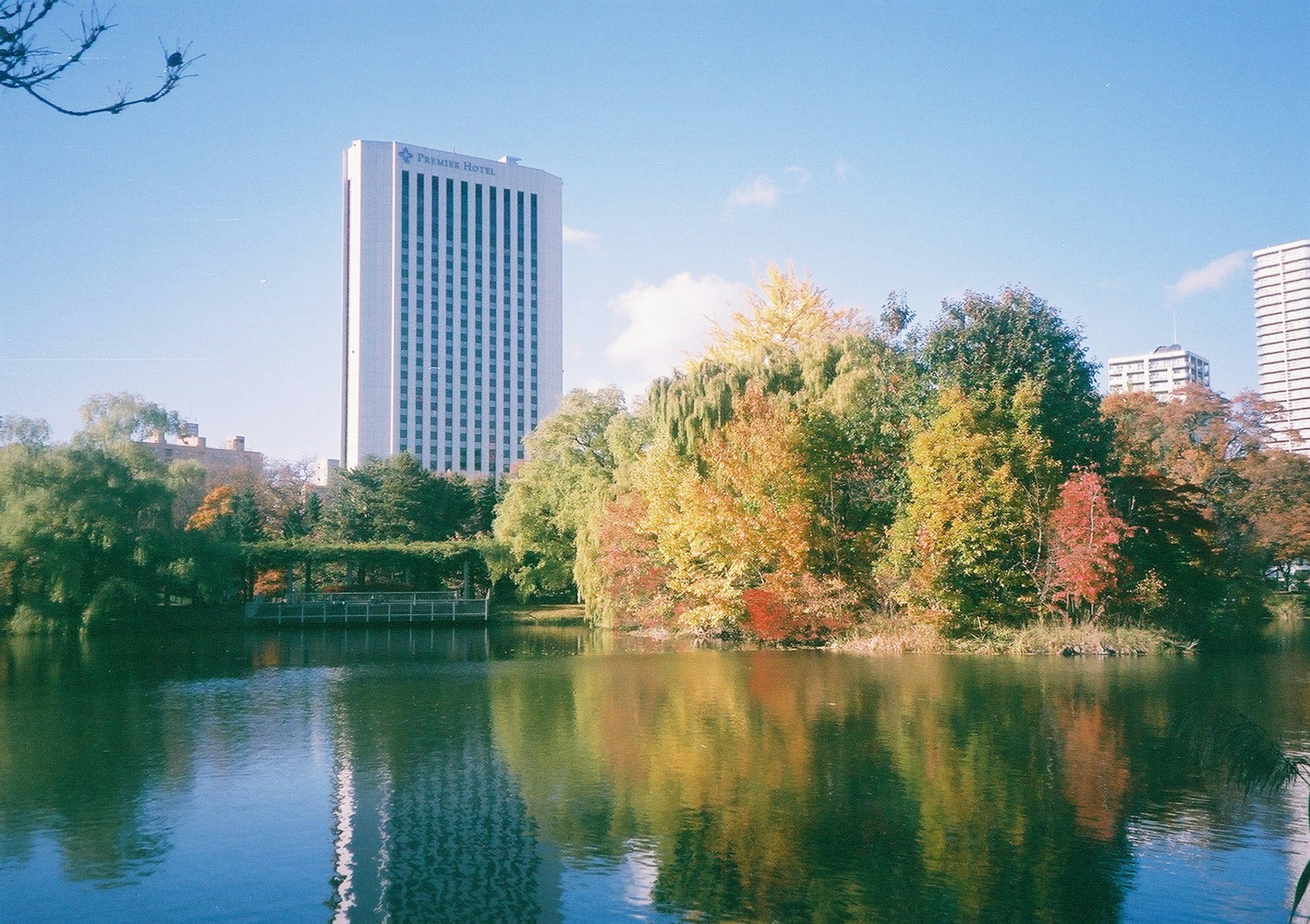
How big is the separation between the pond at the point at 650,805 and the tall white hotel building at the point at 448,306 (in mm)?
86402

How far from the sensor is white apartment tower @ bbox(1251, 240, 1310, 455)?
159 ft

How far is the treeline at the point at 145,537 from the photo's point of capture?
115ft

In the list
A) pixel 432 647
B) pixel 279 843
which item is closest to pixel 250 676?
pixel 432 647

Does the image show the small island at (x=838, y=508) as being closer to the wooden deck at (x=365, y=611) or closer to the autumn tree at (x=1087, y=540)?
the autumn tree at (x=1087, y=540)

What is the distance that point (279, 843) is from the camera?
9211mm

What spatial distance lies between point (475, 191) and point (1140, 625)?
9867cm

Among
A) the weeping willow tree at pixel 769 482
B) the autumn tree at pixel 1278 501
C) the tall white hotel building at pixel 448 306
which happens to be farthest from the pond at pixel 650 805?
the tall white hotel building at pixel 448 306

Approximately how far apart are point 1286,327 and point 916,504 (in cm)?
3487

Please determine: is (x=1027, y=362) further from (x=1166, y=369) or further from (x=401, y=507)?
(x=1166, y=369)

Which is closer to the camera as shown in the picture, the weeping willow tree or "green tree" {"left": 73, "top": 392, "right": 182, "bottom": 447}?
the weeping willow tree

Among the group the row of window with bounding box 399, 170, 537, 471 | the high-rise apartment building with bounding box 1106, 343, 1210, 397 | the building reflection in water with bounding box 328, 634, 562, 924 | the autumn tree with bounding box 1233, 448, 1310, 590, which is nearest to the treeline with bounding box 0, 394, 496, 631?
the building reflection in water with bounding box 328, 634, 562, 924

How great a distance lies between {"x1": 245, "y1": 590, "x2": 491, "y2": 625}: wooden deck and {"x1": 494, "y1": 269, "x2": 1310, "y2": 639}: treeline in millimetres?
10137

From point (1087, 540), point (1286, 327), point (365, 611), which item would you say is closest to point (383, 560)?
point (365, 611)

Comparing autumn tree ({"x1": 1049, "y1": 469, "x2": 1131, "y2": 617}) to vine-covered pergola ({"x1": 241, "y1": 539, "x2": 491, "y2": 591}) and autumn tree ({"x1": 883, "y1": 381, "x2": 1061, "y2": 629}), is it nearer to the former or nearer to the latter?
autumn tree ({"x1": 883, "y1": 381, "x2": 1061, "y2": 629})
